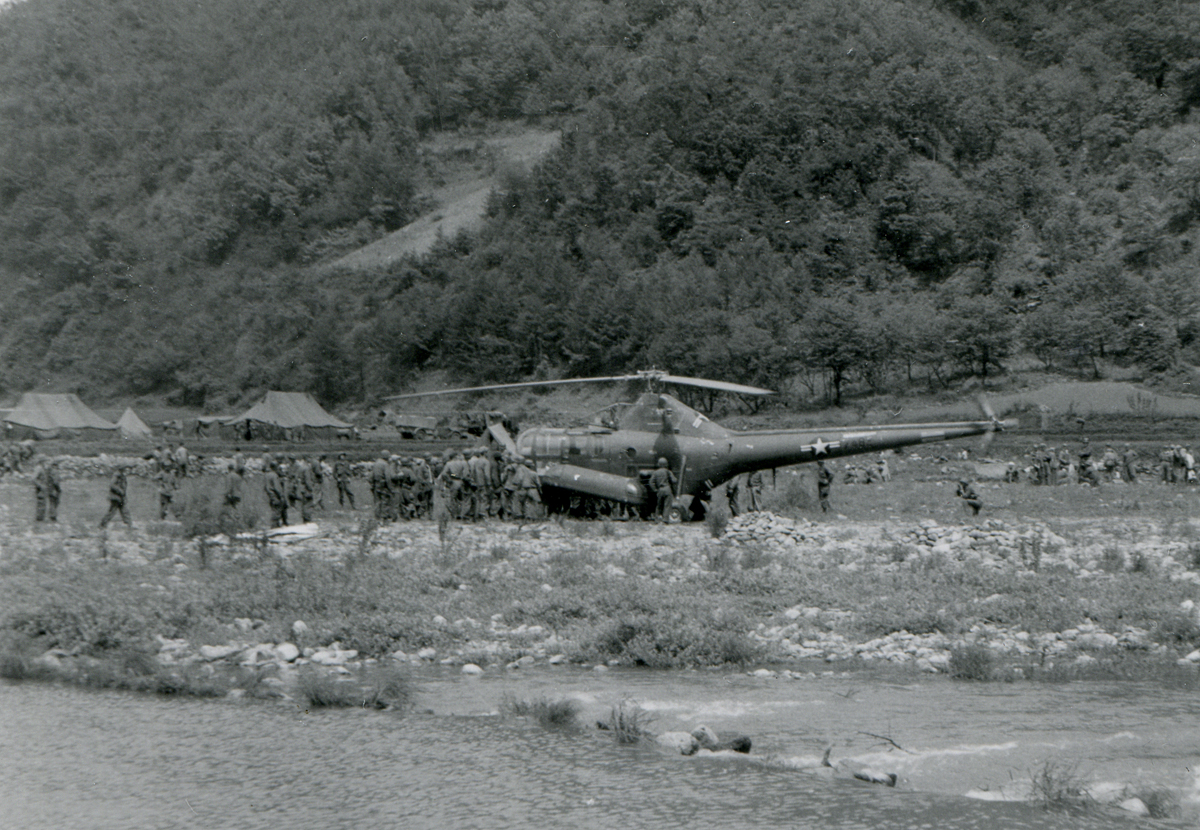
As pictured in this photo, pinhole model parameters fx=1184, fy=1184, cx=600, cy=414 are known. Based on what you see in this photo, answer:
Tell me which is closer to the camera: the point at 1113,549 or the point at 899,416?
the point at 1113,549

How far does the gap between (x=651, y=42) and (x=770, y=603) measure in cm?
7942

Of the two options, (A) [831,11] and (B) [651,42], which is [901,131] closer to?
(A) [831,11]

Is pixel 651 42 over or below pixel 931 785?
over

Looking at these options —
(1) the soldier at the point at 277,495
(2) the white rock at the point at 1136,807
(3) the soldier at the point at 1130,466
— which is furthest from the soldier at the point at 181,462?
(2) the white rock at the point at 1136,807

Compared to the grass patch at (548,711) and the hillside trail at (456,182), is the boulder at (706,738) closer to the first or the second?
the grass patch at (548,711)

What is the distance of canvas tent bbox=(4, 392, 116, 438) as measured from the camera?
45.6 meters

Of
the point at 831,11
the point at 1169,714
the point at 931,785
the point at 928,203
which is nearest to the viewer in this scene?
the point at 931,785

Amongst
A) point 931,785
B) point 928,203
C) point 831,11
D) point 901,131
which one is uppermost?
point 831,11

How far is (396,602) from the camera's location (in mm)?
14266

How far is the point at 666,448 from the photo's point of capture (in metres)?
21.8

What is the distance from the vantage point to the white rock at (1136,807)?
26.4 ft

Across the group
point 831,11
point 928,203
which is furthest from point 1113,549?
point 831,11

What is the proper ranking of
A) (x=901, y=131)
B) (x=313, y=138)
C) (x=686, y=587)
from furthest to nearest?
1. (x=313, y=138)
2. (x=901, y=131)
3. (x=686, y=587)

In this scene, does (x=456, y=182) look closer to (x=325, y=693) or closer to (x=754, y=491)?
(x=754, y=491)
